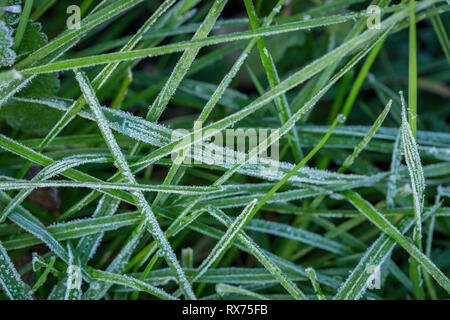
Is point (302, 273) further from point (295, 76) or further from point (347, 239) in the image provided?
point (295, 76)

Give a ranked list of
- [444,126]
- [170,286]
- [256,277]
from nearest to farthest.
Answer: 1. [256,277]
2. [170,286]
3. [444,126]

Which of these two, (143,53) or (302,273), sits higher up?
(143,53)

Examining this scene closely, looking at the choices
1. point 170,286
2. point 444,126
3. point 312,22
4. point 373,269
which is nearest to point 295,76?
point 312,22

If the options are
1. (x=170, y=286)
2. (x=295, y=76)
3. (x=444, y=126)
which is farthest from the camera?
(x=444, y=126)

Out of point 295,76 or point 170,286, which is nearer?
point 295,76

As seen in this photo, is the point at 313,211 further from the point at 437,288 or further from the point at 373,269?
the point at 437,288

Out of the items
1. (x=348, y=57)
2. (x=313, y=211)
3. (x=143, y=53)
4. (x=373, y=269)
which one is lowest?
(x=373, y=269)
